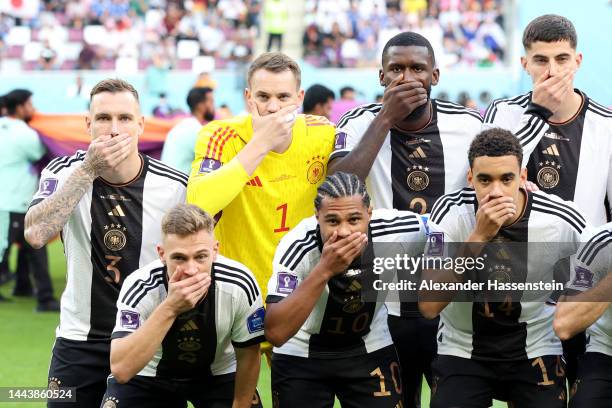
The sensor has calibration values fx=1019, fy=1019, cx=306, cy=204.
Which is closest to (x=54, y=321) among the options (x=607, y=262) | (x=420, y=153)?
(x=420, y=153)

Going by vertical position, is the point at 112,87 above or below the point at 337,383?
above

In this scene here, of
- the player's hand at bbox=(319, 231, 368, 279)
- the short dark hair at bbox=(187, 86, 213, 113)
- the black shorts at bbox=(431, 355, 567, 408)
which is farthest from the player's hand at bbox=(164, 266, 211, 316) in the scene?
the short dark hair at bbox=(187, 86, 213, 113)

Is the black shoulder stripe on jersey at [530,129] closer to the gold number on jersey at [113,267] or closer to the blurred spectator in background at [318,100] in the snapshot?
the gold number on jersey at [113,267]

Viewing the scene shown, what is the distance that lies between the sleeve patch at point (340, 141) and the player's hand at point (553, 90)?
1042mm

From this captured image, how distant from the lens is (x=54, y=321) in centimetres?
1062

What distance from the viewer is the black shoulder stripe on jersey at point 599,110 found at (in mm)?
5680

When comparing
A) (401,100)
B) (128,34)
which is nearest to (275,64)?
(401,100)

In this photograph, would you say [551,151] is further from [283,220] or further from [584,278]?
[283,220]

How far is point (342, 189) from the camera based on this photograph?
475cm

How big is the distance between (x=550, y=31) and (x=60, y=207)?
2753 mm

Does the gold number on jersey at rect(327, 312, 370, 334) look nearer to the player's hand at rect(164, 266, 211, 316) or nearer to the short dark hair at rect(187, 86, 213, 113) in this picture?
the player's hand at rect(164, 266, 211, 316)

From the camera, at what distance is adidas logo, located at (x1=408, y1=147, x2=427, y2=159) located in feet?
18.2

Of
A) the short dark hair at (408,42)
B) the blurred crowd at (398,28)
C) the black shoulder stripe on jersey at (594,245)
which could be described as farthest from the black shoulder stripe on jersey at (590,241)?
the blurred crowd at (398,28)

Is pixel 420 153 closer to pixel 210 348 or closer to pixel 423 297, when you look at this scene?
pixel 423 297
